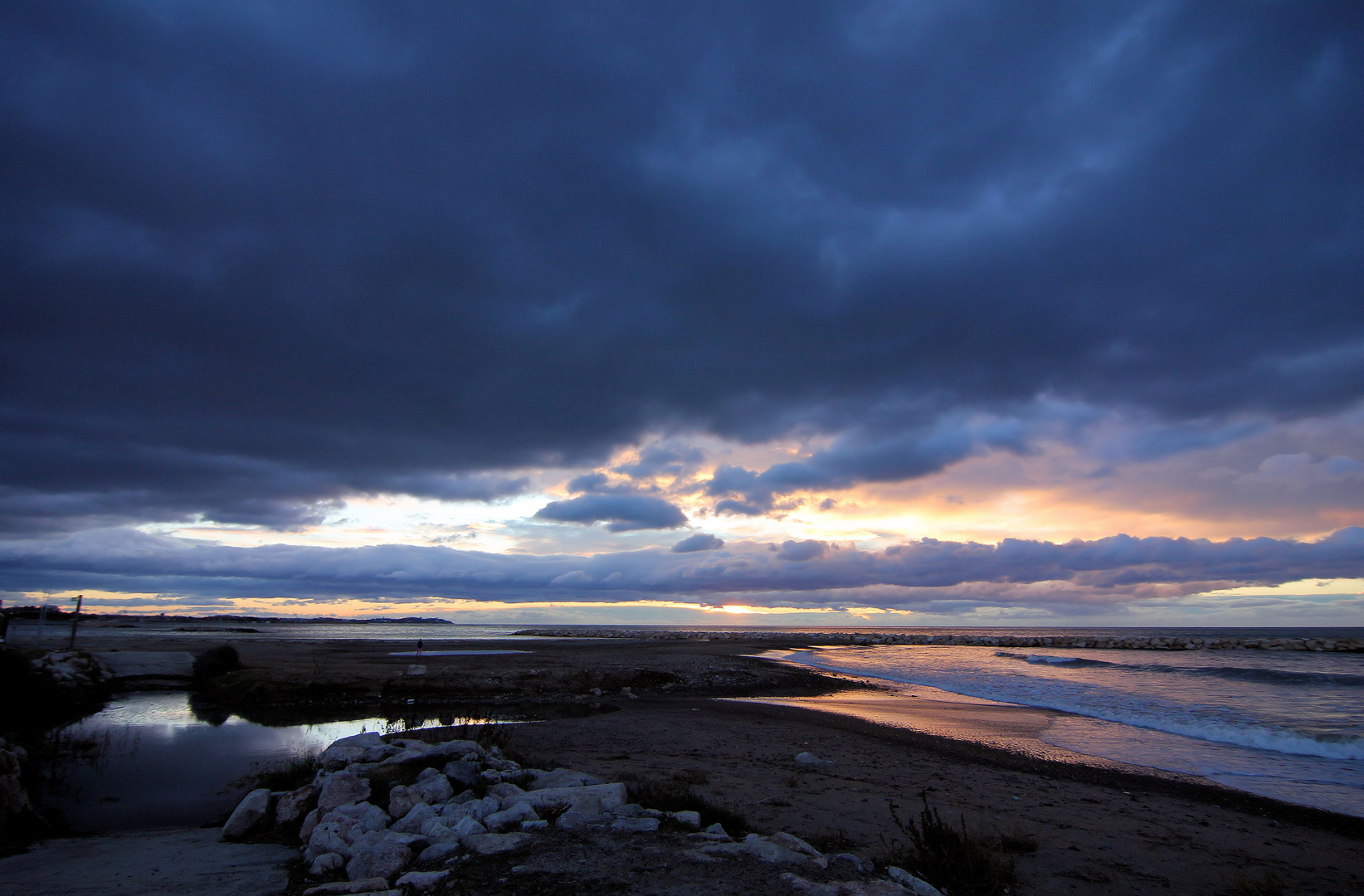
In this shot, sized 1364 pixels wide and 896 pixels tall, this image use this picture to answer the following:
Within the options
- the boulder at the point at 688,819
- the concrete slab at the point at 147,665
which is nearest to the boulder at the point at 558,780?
the boulder at the point at 688,819

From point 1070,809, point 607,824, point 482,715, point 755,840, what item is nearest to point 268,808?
point 607,824

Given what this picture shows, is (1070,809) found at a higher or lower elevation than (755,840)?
lower

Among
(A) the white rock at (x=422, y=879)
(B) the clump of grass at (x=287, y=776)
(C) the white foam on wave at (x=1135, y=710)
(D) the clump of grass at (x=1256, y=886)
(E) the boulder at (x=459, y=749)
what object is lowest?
(C) the white foam on wave at (x=1135, y=710)

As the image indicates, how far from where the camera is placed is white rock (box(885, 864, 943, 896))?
6.27m

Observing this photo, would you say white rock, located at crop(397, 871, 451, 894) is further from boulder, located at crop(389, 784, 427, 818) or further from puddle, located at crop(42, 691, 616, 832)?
puddle, located at crop(42, 691, 616, 832)

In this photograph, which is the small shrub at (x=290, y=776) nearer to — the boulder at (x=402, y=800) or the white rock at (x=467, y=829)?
the boulder at (x=402, y=800)

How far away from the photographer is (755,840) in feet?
23.0

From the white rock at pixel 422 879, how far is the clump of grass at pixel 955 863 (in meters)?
4.83

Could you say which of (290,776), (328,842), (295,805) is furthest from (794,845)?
(290,776)

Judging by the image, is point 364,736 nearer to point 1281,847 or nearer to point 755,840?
point 755,840

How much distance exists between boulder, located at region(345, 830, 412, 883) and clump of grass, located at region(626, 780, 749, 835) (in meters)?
3.36

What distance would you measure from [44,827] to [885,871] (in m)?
12.7

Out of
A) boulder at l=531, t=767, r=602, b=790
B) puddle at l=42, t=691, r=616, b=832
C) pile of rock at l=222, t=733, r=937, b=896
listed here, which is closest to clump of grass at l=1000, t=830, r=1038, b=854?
pile of rock at l=222, t=733, r=937, b=896

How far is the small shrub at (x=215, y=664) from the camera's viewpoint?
26.8m
